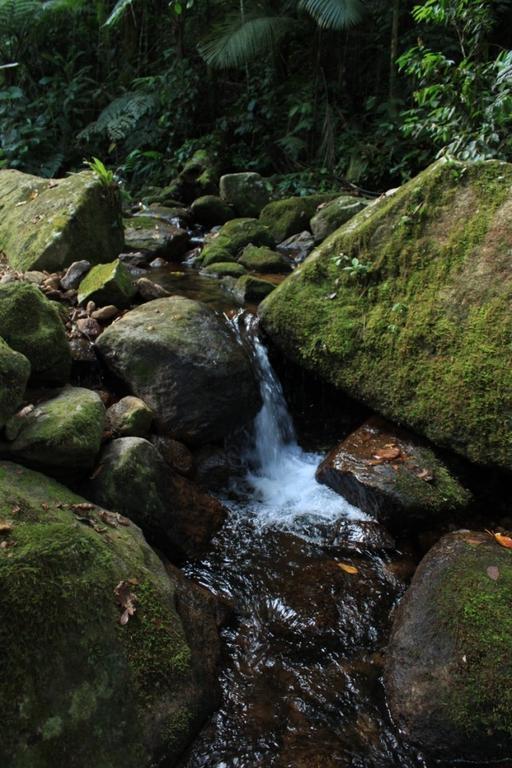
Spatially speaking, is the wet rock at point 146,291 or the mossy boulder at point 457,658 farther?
the wet rock at point 146,291

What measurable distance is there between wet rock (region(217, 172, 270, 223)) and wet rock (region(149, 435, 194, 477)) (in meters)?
6.55

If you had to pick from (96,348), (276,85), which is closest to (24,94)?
(276,85)

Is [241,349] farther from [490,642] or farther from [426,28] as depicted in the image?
[426,28]

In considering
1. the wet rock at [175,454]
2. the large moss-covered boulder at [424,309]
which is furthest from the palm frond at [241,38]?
the wet rock at [175,454]

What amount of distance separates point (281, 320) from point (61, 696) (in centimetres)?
313

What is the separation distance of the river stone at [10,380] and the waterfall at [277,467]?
1.81 m

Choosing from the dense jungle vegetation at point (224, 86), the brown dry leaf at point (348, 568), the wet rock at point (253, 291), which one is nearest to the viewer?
the brown dry leaf at point (348, 568)

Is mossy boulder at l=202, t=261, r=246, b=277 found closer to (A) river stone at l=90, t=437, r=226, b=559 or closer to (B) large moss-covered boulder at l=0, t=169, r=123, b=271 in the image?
(B) large moss-covered boulder at l=0, t=169, r=123, b=271

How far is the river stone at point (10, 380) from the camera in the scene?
282cm

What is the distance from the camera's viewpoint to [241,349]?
179 inches

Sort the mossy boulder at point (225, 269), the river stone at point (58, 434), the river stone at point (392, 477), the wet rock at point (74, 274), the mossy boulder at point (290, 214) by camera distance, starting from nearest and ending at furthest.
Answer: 1. the river stone at point (58, 434)
2. the river stone at point (392, 477)
3. the wet rock at point (74, 274)
4. the mossy boulder at point (225, 269)
5. the mossy boulder at point (290, 214)

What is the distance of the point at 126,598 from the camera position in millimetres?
2408

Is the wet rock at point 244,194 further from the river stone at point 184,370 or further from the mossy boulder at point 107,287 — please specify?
the river stone at point 184,370

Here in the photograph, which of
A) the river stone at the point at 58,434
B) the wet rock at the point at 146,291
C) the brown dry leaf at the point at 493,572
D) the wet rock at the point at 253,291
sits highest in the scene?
the river stone at the point at 58,434
